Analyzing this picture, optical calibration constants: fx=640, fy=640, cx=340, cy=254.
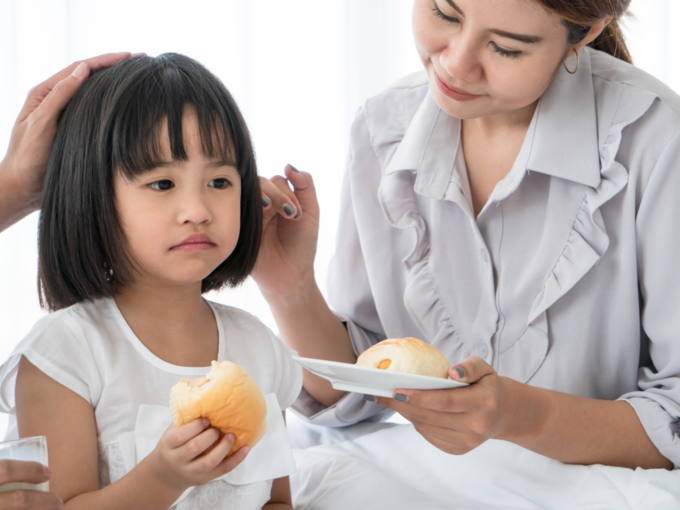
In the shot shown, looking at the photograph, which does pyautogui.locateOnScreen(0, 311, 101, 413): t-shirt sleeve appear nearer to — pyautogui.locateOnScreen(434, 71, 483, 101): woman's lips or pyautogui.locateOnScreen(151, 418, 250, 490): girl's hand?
pyautogui.locateOnScreen(151, 418, 250, 490): girl's hand

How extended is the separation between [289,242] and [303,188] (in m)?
0.12

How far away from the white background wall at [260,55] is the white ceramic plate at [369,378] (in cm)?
169

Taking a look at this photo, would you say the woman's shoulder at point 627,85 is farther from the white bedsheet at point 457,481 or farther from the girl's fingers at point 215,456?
the girl's fingers at point 215,456

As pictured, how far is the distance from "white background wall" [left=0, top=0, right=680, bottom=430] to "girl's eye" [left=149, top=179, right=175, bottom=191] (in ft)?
4.76

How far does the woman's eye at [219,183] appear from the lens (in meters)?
0.99

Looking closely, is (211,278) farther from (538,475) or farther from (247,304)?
(247,304)

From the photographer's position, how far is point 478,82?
1146 mm

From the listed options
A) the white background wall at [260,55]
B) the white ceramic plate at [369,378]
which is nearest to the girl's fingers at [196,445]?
the white ceramic plate at [369,378]

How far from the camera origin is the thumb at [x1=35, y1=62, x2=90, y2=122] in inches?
38.9

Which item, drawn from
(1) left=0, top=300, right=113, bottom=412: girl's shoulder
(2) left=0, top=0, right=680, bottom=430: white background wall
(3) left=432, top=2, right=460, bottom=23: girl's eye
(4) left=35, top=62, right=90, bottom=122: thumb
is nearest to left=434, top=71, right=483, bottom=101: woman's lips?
(3) left=432, top=2, right=460, bottom=23: girl's eye

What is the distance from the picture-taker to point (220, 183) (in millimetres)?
999

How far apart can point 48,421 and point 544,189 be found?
1.00 meters

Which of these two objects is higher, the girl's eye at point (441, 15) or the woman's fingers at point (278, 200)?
the girl's eye at point (441, 15)

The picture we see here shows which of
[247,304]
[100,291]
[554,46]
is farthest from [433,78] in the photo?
[247,304]
